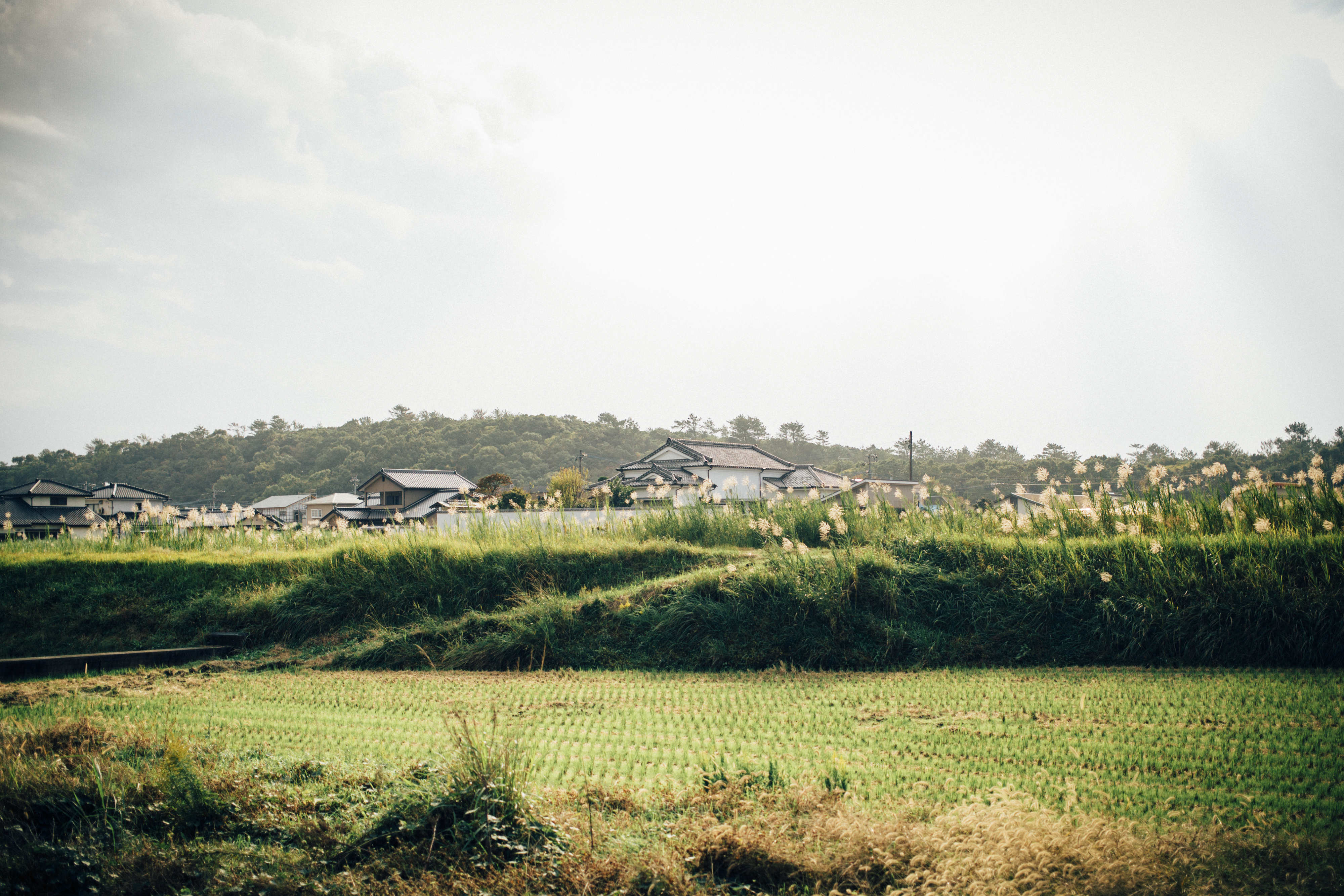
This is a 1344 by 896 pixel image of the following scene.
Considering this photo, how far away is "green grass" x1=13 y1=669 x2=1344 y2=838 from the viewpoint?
11.3 ft

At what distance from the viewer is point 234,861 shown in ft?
9.50

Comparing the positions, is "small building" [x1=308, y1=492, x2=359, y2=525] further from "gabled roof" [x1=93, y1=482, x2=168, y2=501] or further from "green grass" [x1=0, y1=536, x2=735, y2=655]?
"green grass" [x1=0, y1=536, x2=735, y2=655]

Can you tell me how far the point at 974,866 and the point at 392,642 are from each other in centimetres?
668

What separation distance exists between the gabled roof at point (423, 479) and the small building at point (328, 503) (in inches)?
179

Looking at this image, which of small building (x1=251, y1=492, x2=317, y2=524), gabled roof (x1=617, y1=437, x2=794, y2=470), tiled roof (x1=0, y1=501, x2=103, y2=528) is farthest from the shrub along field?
small building (x1=251, y1=492, x2=317, y2=524)

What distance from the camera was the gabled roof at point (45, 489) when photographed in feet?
101

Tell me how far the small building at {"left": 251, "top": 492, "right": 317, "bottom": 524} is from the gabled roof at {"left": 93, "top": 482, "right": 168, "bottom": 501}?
9176 mm

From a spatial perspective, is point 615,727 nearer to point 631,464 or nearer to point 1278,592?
point 1278,592

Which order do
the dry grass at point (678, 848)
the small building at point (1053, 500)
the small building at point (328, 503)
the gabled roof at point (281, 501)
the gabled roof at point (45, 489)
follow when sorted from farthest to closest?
1. the gabled roof at point (281, 501)
2. the small building at point (328, 503)
3. the gabled roof at point (45, 489)
4. the small building at point (1053, 500)
5. the dry grass at point (678, 848)

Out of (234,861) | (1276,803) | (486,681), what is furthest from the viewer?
(486,681)

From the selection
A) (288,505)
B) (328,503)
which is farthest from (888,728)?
(288,505)

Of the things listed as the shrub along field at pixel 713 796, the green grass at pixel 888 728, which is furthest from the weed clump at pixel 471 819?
the green grass at pixel 888 728

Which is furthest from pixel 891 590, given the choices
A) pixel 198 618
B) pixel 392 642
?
pixel 198 618

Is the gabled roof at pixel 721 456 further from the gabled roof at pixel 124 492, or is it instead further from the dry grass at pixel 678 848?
the dry grass at pixel 678 848
